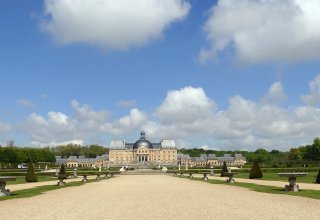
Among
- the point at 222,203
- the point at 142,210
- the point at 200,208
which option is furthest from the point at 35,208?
the point at 222,203

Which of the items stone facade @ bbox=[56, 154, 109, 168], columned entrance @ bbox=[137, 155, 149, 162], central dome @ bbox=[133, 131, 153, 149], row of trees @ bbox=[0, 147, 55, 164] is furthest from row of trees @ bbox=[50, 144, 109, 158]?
row of trees @ bbox=[0, 147, 55, 164]

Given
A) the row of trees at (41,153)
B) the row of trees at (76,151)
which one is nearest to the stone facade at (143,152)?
the row of trees at (76,151)

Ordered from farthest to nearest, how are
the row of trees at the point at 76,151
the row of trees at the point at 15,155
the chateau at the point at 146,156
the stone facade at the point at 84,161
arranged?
the row of trees at the point at 76,151 → the chateau at the point at 146,156 → the stone facade at the point at 84,161 → the row of trees at the point at 15,155

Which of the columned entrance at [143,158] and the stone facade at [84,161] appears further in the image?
the columned entrance at [143,158]

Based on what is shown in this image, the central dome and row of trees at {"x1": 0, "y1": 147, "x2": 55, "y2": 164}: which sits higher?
the central dome

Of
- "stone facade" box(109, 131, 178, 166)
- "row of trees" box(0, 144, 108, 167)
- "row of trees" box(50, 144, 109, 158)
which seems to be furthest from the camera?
"row of trees" box(50, 144, 109, 158)

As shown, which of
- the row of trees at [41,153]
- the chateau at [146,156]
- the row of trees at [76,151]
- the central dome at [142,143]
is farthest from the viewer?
the row of trees at [76,151]

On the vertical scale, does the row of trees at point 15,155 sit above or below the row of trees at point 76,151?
below

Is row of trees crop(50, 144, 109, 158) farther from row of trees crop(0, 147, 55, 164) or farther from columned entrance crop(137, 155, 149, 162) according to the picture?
row of trees crop(0, 147, 55, 164)

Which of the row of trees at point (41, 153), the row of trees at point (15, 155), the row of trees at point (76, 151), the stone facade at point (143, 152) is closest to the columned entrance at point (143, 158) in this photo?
the stone facade at point (143, 152)

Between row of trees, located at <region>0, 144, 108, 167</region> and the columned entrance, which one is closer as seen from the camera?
row of trees, located at <region>0, 144, 108, 167</region>

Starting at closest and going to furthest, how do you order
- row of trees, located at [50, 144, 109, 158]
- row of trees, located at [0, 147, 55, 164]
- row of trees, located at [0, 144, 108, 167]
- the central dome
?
row of trees, located at [0, 147, 55, 164] < row of trees, located at [0, 144, 108, 167] < the central dome < row of trees, located at [50, 144, 109, 158]

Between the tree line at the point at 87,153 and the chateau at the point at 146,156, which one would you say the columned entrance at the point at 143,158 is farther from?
the tree line at the point at 87,153

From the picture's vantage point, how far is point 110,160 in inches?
5394
